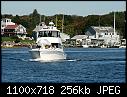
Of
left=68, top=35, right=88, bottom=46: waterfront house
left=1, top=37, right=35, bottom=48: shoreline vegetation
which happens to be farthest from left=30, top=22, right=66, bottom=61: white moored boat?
left=68, top=35, right=88, bottom=46: waterfront house

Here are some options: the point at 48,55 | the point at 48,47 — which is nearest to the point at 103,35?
the point at 48,47

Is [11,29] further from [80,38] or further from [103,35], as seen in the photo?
[103,35]

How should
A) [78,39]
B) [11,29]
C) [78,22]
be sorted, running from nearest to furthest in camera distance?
[11,29]
[78,39]
[78,22]

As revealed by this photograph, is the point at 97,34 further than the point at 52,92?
Yes

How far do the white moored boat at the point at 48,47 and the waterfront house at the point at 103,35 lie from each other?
81.8 metres

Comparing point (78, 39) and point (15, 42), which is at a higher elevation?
point (78, 39)

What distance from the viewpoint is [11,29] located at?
14188 cm

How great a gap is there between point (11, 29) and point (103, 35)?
23882mm

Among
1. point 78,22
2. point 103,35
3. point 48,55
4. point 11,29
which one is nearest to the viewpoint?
point 48,55

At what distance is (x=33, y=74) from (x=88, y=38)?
4042 inches

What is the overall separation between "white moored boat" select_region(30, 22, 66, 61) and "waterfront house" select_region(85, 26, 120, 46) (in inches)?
3222

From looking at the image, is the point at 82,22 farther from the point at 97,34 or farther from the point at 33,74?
the point at 33,74

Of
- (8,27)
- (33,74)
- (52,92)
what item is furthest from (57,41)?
(8,27)

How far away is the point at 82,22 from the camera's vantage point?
149000 mm
